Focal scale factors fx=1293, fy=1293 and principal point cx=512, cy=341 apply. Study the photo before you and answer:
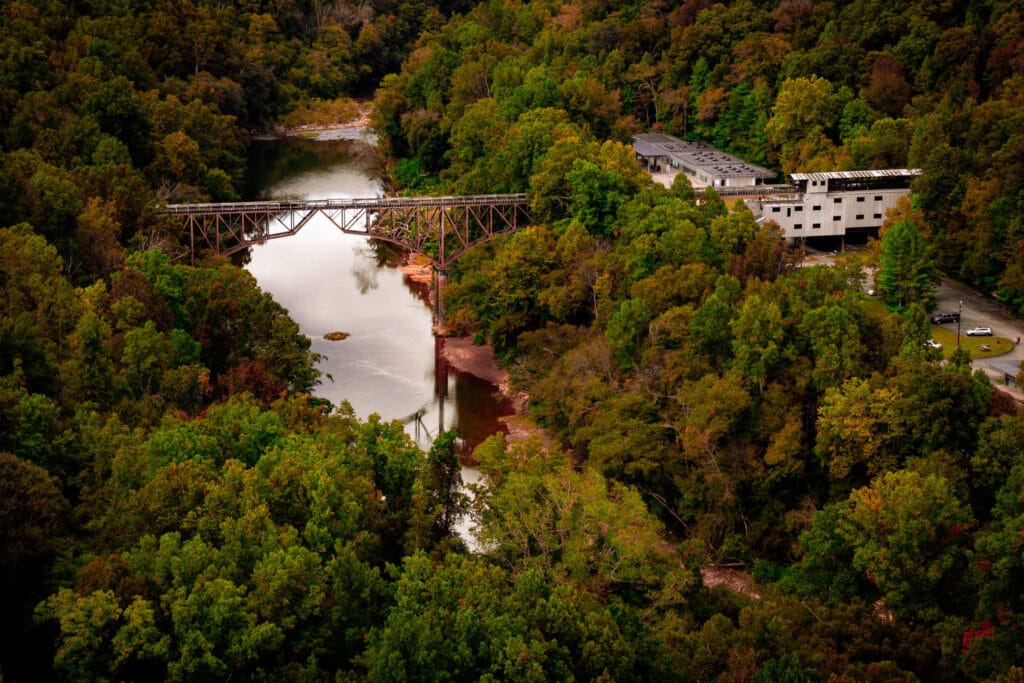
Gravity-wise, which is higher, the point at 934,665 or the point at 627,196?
the point at 627,196

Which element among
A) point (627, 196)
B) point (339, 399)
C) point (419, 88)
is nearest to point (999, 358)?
point (627, 196)

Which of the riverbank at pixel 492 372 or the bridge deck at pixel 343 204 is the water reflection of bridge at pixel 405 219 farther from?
the riverbank at pixel 492 372

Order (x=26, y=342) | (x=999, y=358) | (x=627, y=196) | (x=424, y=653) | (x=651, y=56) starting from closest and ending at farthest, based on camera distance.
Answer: (x=424, y=653)
(x=26, y=342)
(x=999, y=358)
(x=627, y=196)
(x=651, y=56)

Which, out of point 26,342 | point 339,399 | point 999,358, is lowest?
point 339,399

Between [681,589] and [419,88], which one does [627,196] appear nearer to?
[681,589]

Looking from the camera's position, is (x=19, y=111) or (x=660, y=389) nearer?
(x=660, y=389)

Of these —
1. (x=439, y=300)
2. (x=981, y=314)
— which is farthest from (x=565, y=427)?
(x=981, y=314)

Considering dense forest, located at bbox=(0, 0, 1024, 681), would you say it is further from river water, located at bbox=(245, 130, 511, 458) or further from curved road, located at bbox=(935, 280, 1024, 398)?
river water, located at bbox=(245, 130, 511, 458)
